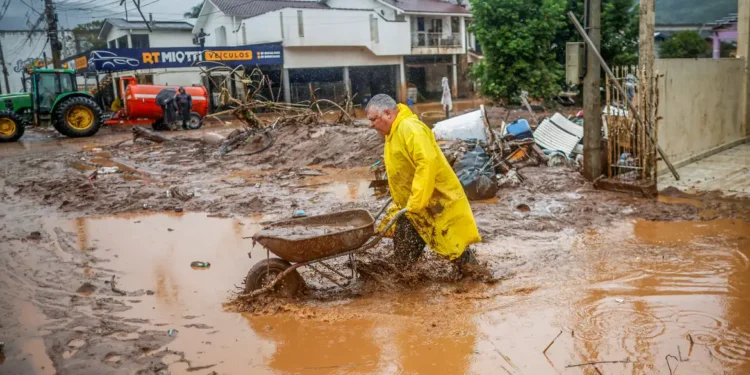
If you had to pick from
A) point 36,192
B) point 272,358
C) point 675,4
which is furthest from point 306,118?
point 675,4

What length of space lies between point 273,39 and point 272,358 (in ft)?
102

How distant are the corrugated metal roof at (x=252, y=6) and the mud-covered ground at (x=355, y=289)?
29.5m

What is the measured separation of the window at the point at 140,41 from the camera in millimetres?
37625

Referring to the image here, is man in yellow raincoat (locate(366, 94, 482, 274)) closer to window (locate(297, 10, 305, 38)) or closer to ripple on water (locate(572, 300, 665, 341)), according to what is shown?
ripple on water (locate(572, 300, 665, 341))

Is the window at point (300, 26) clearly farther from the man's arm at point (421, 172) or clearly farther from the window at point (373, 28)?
the man's arm at point (421, 172)

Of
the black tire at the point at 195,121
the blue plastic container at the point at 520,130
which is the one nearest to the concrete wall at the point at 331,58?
the black tire at the point at 195,121

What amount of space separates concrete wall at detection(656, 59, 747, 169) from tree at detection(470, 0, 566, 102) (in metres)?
10.6

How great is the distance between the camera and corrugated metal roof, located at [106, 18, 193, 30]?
123 feet

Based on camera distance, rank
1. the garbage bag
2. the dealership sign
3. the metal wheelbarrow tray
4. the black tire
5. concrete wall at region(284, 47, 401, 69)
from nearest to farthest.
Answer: the metal wheelbarrow tray → the garbage bag → the black tire → the dealership sign → concrete wall at region(284, 47, 401, 69)

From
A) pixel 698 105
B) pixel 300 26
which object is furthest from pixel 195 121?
pixel 698 105

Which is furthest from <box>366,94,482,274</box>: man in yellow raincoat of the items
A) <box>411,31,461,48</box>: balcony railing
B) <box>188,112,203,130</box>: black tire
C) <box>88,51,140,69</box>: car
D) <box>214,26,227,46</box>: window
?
<box>214,26,227,46</box>: window

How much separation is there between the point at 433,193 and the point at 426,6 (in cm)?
3787

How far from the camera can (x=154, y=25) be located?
38.1m

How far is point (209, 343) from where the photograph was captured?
4.26 meters
